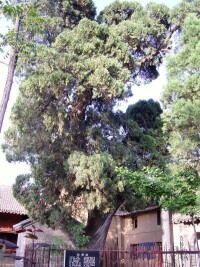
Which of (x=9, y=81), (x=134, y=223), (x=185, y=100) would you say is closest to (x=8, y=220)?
(x=134, y=223)

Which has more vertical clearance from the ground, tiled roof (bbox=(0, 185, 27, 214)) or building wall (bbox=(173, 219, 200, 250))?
tiled roof (bbox=(0, 185, 27, 214))

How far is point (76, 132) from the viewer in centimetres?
1368

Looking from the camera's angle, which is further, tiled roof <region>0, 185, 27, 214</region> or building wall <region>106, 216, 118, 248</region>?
building wall <region>106, 216, 118, 248</region>

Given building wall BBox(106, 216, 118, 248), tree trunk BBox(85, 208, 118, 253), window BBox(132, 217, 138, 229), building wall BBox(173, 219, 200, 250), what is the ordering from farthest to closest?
building wall BBox(106, 216, 118, 248)
window BBox(132, 217, 138, 229)
building wall BBox(173, 219, 200, 250)
tree trunk BBox(85, 208, 118, 253)

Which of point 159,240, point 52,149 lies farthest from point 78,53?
point 159,240

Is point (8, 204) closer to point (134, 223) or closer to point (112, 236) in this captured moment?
point (112, 236)

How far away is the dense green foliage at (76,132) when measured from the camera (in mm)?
12453

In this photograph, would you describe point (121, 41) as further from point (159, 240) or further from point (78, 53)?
point (159, 240)

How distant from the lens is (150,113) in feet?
55.7

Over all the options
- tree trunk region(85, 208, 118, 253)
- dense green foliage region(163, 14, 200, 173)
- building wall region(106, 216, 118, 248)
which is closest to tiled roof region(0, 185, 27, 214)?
building wall region(106, 216, 118, 248)

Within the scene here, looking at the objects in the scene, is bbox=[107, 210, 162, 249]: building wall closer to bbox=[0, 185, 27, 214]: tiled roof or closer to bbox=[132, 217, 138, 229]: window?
bbox=[132, 217, 138, 229]: window

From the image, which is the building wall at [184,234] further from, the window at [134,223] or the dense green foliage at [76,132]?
the window at [134,223]

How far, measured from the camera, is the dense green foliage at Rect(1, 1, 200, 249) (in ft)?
40.9

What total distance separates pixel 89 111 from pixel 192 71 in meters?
5.17
